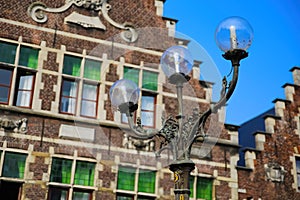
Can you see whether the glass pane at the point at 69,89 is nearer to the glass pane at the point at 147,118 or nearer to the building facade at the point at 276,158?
the glass pane at the point at 147,118

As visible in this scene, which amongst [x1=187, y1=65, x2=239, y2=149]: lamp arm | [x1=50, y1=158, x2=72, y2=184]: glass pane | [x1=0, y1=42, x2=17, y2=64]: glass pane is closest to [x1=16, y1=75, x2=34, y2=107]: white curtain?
[x1=0, y1=42, x2=17, y2=64]: glass pane

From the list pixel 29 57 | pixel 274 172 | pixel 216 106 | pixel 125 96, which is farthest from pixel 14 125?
pixel 274 172

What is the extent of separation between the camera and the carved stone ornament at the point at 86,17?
10.4 m

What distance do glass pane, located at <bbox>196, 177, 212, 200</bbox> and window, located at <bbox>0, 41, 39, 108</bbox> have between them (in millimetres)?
3792

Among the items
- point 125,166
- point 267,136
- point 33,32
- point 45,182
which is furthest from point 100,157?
point 267,136

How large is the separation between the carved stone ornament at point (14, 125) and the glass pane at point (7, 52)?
127cm

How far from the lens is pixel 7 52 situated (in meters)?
9.87

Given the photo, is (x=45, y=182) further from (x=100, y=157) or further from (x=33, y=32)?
(x=33, y=32)

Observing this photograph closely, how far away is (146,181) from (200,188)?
3.88 feet

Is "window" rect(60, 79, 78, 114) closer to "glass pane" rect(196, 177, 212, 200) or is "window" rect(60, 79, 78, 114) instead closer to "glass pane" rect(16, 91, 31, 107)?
"glass pane" rect(16, 91, 31, 107)

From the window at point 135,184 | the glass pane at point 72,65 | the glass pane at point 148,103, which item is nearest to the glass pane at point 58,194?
the window at point 135,184

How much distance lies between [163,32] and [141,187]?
3.68 m

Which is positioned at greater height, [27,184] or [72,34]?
[72,34]

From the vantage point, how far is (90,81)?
406 inches
